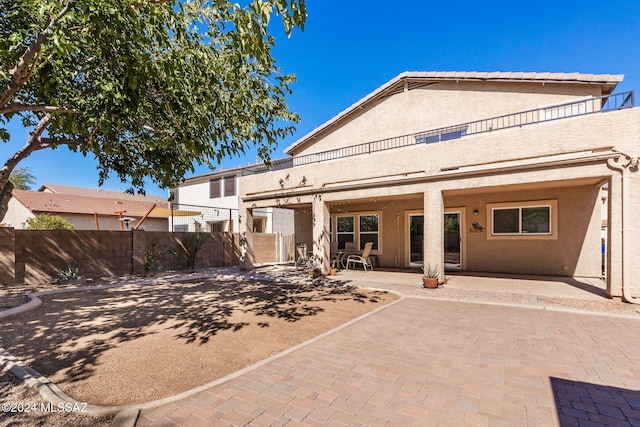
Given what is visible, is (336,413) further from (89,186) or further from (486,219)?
(89,186)

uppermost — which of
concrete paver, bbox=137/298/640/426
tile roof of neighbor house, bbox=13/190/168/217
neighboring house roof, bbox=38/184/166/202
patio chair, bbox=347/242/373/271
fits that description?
neighboring house roof, bbox=38/184/166/202

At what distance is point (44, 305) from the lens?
7199 millimetres

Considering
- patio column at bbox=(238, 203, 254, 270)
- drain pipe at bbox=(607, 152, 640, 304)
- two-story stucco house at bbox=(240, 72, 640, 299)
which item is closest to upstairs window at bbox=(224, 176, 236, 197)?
two-story stucco house at bbox=(240, 72, 640, 299)

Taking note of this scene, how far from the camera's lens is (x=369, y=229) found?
1455 cm

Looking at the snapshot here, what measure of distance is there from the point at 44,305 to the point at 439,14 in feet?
50.4

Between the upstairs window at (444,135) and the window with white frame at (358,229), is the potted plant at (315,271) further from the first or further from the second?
the upstairs window at (444,135)

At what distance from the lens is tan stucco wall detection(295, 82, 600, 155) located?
1063cm

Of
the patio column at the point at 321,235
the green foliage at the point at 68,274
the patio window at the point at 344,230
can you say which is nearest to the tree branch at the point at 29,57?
the green foliage at the point at 68,274

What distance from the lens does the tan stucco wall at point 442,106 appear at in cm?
1063

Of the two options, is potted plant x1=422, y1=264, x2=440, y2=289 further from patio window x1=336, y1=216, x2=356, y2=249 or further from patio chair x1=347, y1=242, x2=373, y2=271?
patio window x1=336, y1=216, x2=356, y2=249

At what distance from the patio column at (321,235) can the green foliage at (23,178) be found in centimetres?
4635

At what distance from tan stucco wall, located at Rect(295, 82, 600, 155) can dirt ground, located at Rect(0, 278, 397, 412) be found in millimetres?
8041

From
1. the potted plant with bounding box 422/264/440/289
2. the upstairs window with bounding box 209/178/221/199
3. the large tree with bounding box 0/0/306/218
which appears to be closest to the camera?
the large tree with bounding box 0/0/306/218

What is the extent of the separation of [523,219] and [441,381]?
32.0 ft
